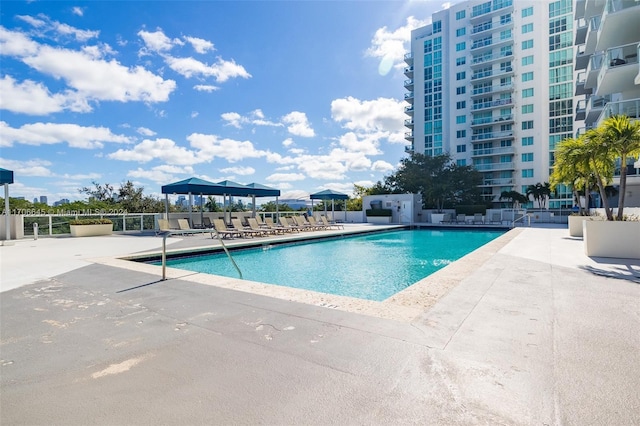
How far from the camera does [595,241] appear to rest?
7281 millimetres

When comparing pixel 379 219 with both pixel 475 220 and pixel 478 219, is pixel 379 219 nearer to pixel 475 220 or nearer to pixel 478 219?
pixel 475 220

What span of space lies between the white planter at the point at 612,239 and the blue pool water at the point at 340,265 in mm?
3328

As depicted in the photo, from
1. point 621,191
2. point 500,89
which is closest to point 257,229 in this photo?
point 621,191

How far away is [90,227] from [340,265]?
11.7 metres

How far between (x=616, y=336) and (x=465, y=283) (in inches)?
82.0

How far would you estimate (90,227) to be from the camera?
14.1 metres

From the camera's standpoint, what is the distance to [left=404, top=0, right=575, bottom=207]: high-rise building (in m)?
38.0

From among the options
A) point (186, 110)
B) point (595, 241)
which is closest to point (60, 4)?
point (186, 110)

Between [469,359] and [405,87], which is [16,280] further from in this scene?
[405,87]

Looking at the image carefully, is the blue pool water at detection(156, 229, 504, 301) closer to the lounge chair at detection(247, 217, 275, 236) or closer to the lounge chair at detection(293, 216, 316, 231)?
the lounge chair at detection(247, 217, 275, 236)

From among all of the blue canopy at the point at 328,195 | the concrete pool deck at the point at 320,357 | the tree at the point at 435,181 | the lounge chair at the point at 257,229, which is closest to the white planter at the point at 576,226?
the concrete pool deck at the point at 320,357

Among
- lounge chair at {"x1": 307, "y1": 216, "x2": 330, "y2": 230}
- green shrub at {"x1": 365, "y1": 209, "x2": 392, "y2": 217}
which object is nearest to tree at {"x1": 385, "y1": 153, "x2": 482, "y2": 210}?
green shrub at {"x1": 365, "y1": 209, "x2": 392, "y2": 217}

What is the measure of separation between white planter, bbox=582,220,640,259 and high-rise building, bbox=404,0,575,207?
113 ft

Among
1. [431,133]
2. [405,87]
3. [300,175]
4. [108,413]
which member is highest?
[405,87]
